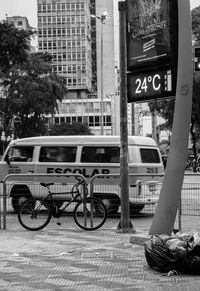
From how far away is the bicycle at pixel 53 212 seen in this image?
11398 mm

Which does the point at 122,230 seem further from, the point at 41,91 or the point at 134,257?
the point at 41,91

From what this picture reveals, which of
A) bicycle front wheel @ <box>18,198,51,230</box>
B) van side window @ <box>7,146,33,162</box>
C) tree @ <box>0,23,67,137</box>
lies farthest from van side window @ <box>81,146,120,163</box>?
tree @ <box>0,23,67,137</box>

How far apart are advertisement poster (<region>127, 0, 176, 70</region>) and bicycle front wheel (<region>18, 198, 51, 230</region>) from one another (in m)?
3.70

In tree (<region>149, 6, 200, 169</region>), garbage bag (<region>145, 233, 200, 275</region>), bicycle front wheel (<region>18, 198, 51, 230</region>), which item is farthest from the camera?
tree (<region>149, 6, 200, 169</region>)

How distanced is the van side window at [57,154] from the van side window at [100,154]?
344 mm

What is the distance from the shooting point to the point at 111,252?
888cm

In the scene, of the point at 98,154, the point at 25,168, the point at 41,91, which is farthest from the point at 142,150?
the point at 41,91

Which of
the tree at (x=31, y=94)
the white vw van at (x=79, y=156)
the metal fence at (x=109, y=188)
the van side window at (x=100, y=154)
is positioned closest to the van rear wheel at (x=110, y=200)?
the metal fence at (x=109, y=188)

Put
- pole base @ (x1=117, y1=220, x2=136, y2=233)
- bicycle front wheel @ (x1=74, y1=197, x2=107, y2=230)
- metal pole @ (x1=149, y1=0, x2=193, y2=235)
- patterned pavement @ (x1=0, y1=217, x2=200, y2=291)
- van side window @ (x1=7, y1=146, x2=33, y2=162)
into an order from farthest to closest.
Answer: van side window @ (x1=7, y1=146, x2=33, y2=162), bicycle front wheel @ (x1=74, y1=197, x2=107, y2=230), pole base @ (x1=117, y1=220, x2=136, y2=233), metal pole @ (x1=149, y1=0, x2=193, y2=235), patterned pavement @ (x1=0, y1=217, x2=200, y2=291)

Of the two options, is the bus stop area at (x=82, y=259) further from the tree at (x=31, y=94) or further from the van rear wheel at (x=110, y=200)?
the tree at (x=31, y=94)

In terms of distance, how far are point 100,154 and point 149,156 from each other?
4.66 feet

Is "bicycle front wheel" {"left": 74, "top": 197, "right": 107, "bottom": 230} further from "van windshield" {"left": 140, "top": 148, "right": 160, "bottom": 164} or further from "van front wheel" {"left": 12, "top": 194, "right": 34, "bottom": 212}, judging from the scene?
"van windshield" {"left": 140, "top": 148, "right": 160, "bottom": 164}

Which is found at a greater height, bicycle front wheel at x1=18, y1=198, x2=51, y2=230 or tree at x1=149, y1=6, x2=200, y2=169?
tree at x1=149, y1=6, x2=200, y2=169

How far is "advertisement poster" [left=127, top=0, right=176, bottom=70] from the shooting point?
8.85 meters
